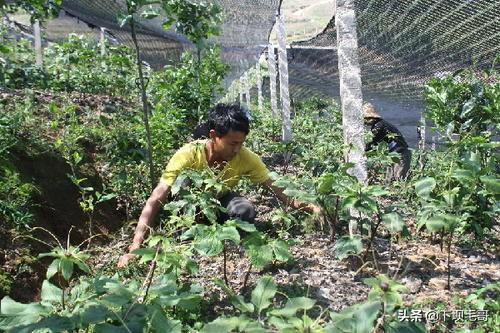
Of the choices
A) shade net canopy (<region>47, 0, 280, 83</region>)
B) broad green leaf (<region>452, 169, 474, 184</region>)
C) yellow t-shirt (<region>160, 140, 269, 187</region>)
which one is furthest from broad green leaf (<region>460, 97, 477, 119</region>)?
shade net canopy (<region>47, 0, 280, 83</region>)

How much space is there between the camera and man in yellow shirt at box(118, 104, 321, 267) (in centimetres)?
273

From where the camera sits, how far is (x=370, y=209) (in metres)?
2.09

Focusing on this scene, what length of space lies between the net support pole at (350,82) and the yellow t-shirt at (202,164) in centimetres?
61

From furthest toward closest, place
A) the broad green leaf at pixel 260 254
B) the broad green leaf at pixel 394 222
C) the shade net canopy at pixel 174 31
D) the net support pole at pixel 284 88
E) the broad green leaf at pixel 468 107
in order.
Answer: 1. the shade net canopy at pixel 174 31
2. the net support pole at pixel 284 88
3. the broad green leaf at pixel 468 107
4. the broad green leaf at pixel 394 222
5. the broad green leaf at pixel 260 254

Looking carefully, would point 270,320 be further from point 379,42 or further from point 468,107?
point 379,42

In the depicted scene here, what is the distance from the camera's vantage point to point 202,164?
291 centimetres

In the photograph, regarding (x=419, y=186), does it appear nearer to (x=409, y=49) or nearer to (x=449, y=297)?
(x=449, y=297)

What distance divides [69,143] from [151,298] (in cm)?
277

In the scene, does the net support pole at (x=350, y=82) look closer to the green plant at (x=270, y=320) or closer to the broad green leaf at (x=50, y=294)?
the green plant at (x=270, y=320)

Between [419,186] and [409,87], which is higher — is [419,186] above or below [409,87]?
below

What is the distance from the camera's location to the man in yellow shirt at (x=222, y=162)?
273 cm

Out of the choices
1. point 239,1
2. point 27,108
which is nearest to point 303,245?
point 27,108

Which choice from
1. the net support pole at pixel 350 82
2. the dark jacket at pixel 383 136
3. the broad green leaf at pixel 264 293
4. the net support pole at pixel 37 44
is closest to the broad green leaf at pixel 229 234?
the broad green leaf at pixel 264 293

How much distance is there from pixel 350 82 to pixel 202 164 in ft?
2.94
